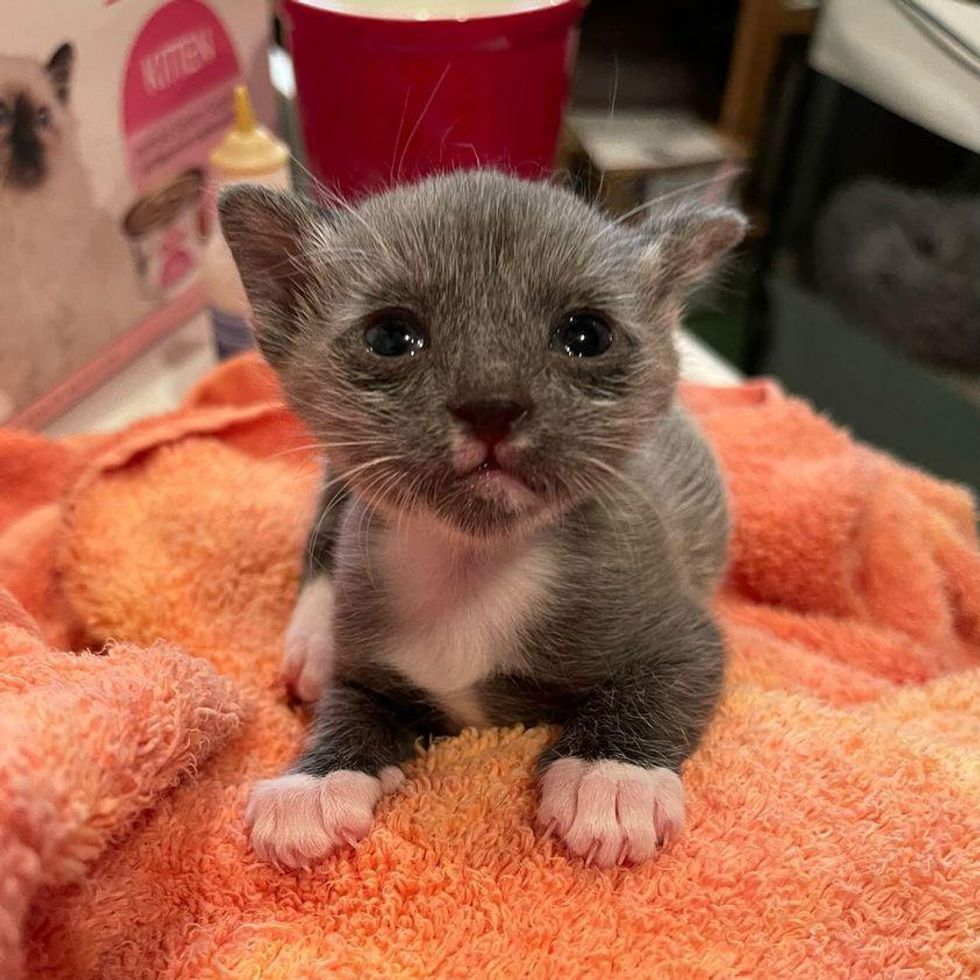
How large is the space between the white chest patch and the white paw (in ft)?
0.41

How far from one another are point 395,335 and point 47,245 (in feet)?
2.50

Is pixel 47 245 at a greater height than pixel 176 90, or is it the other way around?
pixel 176 90

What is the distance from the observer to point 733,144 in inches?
91.7

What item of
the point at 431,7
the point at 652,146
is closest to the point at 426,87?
the point at 431,7

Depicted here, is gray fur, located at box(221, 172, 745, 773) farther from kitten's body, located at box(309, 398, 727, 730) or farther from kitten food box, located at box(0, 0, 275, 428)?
kitten food box, located at box(0, 0, 275, 428)

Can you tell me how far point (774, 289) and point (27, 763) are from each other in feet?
5.90

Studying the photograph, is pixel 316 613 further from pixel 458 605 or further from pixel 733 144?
pixel 733 144

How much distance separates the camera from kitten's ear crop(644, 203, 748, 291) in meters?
0.88

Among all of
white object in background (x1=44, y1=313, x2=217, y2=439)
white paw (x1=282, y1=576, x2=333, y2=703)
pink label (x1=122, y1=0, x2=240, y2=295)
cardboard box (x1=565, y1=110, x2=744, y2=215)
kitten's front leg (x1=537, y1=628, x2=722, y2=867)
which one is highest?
pink label (x1=122, y1=0, x2=240, y2=295)

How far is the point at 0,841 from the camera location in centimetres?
57

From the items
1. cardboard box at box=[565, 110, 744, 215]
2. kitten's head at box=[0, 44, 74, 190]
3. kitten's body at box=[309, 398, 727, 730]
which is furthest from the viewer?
cardboard box at box=[565, 110, 744, 215]

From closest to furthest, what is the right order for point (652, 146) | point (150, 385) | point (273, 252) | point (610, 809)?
point (610, 809) < point (273, 252) < point (150, 385) < point (652, 146)

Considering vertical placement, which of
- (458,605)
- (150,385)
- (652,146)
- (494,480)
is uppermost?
(494,480)

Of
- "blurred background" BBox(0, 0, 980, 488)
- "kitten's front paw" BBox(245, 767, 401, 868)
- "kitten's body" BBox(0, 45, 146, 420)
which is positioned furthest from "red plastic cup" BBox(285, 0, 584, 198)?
"kitten's front paw" BBox(245, 767, 401, 868)
